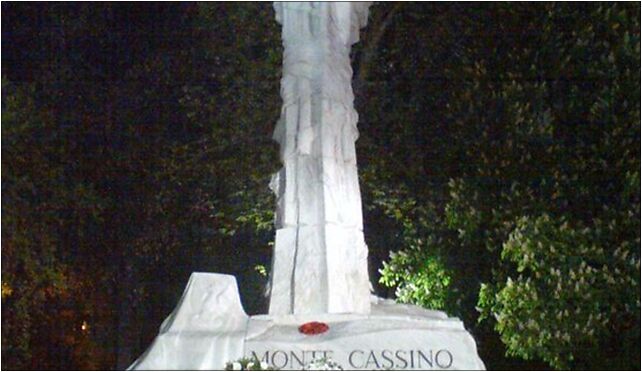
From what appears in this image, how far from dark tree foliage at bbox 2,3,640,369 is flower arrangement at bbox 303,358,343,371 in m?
5.71

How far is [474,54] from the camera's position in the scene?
49.3 ft

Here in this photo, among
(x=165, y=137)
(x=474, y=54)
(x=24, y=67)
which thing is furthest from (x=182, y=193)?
(x=474, y=54)

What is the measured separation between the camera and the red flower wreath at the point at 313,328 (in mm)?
7793

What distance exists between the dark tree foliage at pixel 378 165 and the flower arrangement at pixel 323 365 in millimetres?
5707

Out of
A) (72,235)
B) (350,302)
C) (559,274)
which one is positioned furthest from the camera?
(72,235)

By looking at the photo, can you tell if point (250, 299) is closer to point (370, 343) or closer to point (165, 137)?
point (165, 137)

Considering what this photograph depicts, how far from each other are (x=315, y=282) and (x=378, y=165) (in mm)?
7986

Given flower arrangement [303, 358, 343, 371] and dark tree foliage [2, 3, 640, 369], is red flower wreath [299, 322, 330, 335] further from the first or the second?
dark tree foliage [2, 3, 640, 369]

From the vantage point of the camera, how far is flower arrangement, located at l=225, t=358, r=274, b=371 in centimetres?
730

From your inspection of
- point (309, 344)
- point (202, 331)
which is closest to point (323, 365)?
point (309, 344)

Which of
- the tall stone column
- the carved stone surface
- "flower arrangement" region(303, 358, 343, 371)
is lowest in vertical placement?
"flower arrangement" region(303, 358, 343, 371)

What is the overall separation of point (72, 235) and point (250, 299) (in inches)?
153

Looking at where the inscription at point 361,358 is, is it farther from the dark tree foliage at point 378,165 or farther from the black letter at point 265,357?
the dark tree foliage at point 378,165

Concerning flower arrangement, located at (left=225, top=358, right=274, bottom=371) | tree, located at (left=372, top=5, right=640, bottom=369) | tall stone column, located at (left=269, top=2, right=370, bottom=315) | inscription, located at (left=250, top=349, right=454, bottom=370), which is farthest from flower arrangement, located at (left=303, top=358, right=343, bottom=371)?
tree, located at (left=372, top=5, right=640, bottom=369)
